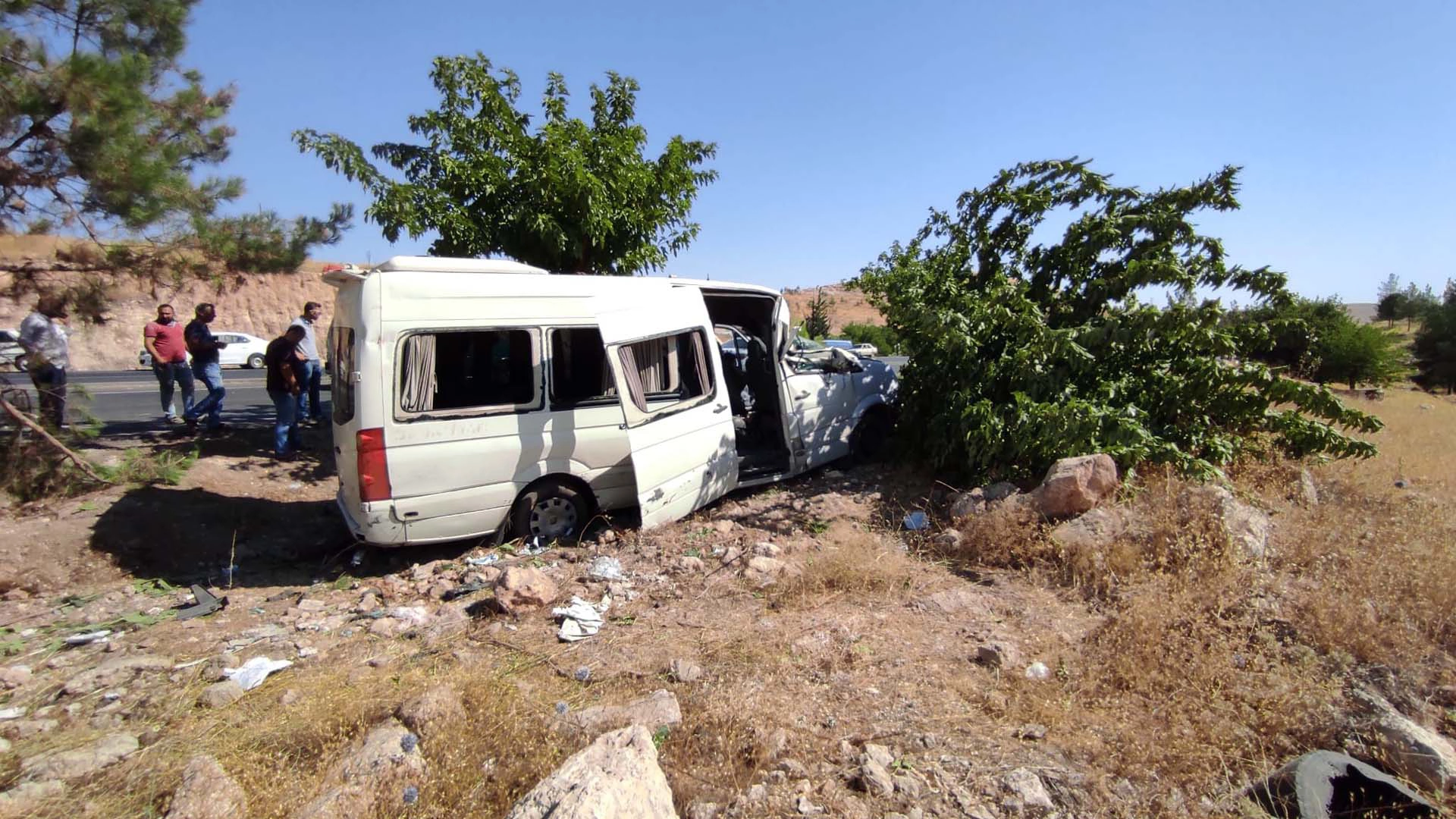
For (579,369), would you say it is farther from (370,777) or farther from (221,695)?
(370,777)

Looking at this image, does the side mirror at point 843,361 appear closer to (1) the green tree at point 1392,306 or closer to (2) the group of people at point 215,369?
(2) the group of people at point 215,369

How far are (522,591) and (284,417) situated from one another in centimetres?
498

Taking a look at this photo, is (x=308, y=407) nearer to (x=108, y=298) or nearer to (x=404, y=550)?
(x=108, y=298)

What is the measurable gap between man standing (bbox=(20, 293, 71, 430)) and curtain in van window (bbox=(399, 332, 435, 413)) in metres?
3.98

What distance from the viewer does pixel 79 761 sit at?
2.84 meters

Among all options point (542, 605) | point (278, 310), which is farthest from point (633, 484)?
point (278, 310)

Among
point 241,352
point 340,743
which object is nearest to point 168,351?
point 340,743

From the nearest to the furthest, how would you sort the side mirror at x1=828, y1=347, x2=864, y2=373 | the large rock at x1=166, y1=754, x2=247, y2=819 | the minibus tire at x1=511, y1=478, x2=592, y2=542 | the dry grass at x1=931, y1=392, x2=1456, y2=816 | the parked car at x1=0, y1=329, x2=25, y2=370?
1. the large rock at x1=166, y1=754, x2=247, y2=819
2. the dry grass at x1=931, y1=392, x2=1456, y2=816
3. the minibus tire at x1=511, y1=478, x2=592, y2=542
4. the parked car at x1=0, y1=329, x2=25, y2=370
5. the side mirror at x1=828, y1=347, x2=864, y2=373

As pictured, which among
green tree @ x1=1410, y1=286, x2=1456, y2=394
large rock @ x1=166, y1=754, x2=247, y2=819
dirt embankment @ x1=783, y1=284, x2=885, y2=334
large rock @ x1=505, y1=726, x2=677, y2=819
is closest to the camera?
large rock @ x1=505, y1=726, x2=677, y2=819

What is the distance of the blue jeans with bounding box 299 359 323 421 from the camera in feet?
27.2

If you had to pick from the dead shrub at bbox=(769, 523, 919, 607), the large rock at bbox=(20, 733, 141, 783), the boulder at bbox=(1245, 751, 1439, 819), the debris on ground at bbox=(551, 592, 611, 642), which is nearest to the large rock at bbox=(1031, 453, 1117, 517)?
the dead shrub at bbox=(769, 523, 919, 607)

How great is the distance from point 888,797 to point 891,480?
448 cm

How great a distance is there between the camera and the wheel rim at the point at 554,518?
5.48 meters

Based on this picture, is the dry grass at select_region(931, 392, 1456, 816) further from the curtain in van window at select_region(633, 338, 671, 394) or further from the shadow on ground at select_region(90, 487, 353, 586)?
the shadow on ground at select_region(90, 487, 353, 586)
